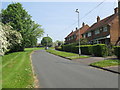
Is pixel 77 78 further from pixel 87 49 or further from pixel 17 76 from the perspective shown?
pixel 87 49

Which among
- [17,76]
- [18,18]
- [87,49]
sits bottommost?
Result: [17,76]

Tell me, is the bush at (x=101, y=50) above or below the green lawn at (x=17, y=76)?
above

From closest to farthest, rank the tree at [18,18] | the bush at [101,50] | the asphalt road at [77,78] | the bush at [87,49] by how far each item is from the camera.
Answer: the asphalt road at [77,78]
the bush at [101,50]
the bush at [87,49]
the tree at [18,18]

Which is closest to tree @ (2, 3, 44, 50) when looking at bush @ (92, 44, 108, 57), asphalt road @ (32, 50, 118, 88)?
bush @ (92, 44, 108, 57)

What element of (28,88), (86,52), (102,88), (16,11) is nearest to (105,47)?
(86,52)

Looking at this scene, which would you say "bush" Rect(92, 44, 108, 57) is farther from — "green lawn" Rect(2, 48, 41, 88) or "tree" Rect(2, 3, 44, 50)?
"tree" Rect(2, 3, 44, 50)

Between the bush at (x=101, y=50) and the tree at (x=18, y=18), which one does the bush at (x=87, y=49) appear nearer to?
the bush at (x=101, y=50)

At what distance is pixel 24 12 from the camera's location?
43312 millimetres

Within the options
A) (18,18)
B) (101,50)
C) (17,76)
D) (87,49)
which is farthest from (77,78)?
(18,18)

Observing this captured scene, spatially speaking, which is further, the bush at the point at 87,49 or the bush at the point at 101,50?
the bush at the point at 87,49

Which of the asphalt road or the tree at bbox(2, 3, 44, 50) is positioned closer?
the asphalt road

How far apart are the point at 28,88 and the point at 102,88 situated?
3.38 meters

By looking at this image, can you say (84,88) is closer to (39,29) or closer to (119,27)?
(119,27)

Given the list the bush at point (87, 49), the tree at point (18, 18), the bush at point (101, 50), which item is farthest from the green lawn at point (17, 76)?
the tree at point (18, 18)
